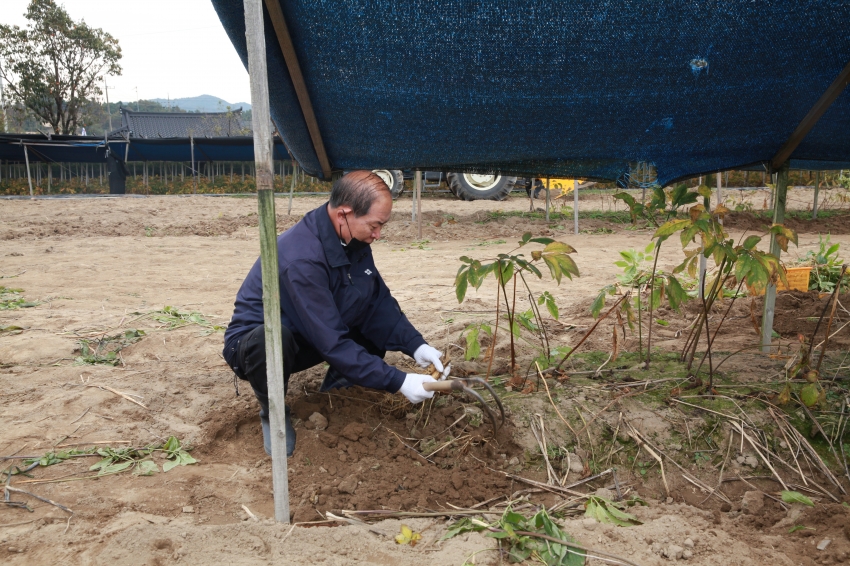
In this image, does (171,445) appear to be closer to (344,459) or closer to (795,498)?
(344,459)

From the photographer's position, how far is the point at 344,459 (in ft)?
7.75

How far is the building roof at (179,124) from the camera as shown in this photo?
23.4m

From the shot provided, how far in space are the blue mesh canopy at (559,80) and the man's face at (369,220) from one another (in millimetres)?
383

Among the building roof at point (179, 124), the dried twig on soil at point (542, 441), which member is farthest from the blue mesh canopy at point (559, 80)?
the building roof at point (179, 124)

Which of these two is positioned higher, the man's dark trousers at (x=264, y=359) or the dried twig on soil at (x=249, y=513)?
the man's dark trousers at (x=264, y=359)

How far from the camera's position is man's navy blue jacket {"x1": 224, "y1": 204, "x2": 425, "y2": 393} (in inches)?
86.4

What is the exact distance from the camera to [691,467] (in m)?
2.35

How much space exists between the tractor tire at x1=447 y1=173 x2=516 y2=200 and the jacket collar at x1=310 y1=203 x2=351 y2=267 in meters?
11.4

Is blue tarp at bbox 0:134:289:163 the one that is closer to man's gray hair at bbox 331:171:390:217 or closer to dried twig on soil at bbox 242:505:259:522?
man's gray hair at bbox 331:171:390:217

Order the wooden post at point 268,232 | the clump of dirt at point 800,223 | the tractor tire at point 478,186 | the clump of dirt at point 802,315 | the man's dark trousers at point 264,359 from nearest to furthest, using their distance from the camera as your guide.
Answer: the wooden post at point 268,232 → the man's dark trousers at point 264,359 → the clump of dirt at point 802,315 → the clump of dirt at point 800,223 → the tractor tire at point 478,186

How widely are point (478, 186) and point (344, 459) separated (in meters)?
11.9

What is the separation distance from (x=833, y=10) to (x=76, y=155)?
21.4 m

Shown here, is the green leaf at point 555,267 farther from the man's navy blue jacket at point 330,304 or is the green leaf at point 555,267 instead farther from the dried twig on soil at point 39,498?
the dried twig on soil at point 39,498

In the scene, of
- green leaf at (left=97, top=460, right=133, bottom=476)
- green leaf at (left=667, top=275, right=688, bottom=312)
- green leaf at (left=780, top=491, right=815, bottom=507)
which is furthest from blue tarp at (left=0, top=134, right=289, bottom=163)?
green leaf at (left=780, top=491, right=815, bottom=507)
